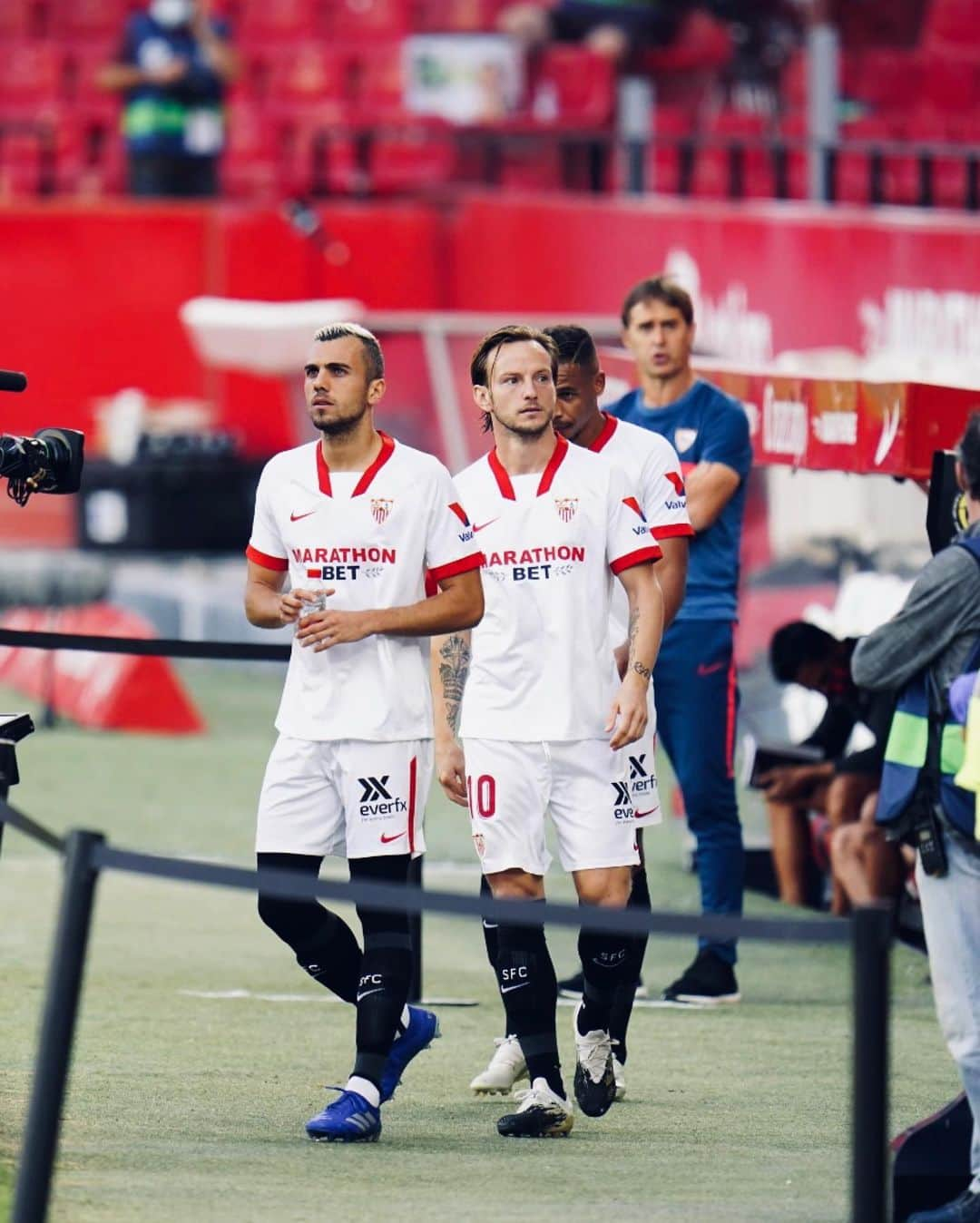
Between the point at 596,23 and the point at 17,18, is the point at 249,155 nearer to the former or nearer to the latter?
the point at 17,18

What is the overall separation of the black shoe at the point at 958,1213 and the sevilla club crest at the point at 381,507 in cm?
193

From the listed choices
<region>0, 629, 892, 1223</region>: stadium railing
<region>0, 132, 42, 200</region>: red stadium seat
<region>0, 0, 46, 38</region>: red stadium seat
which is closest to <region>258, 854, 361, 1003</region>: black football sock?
<region>0, 629, 892, 1223</region>: stadium railing

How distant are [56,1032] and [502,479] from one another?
7.19 ft

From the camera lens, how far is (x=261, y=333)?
17.1 m

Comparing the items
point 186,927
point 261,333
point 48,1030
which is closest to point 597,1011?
point 48,1030

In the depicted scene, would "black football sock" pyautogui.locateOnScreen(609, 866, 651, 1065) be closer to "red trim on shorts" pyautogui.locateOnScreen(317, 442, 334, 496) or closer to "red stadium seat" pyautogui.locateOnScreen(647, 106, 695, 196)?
"red trim on shorts" pyautogui.locateOnScreen(317, 442, 334, 496)

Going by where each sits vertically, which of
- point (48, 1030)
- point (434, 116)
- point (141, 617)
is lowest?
point (141, 617)

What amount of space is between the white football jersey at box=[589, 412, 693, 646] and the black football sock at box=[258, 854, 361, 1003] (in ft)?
3.58

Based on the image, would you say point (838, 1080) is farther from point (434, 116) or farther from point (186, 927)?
point (434, 116)

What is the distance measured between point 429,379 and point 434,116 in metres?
→ 5.63

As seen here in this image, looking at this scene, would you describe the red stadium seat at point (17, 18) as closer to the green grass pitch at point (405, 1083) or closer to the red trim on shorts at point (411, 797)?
the green grass pitch at point (405, 1083)

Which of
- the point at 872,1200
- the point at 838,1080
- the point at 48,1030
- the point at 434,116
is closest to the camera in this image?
the point at 872,1200

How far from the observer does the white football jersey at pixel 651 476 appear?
21.7 feet

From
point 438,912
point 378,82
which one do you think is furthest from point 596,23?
point 438,912
